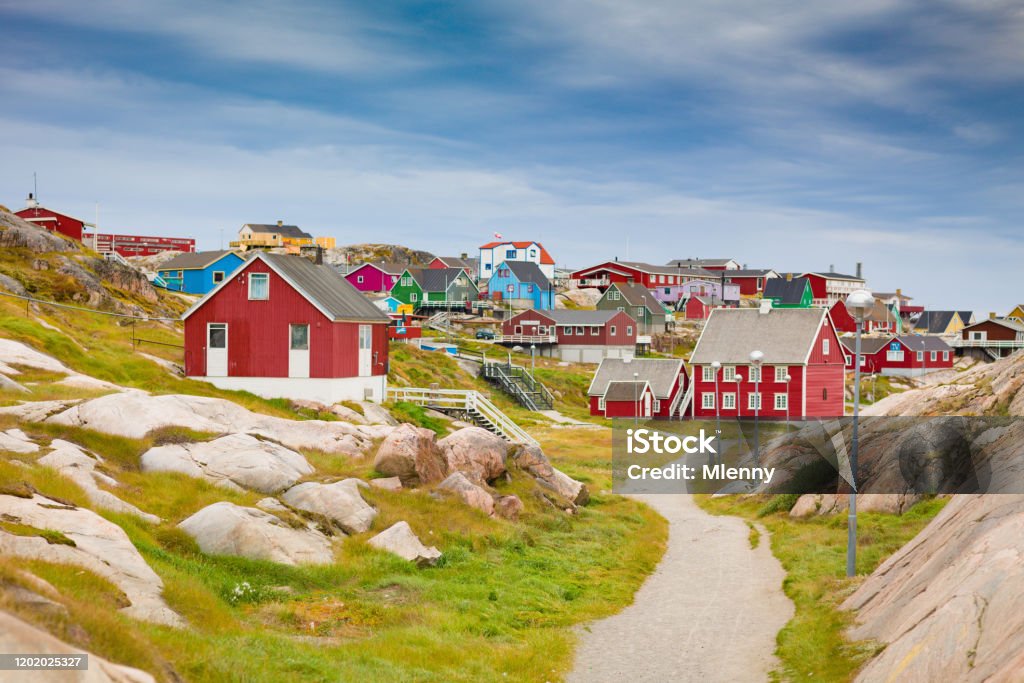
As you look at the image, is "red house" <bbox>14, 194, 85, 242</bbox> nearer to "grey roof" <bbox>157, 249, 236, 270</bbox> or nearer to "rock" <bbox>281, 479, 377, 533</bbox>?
"grey roof" <bbox>157, 249, 236, 270</bbox>

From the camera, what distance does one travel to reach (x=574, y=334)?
108m

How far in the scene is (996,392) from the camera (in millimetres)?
25859

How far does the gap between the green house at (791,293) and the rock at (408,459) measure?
127 m

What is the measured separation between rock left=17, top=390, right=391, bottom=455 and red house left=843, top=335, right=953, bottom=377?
9443cm

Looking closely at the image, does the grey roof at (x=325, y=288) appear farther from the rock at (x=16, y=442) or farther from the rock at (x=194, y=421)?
the rock at (x=16, y=442)

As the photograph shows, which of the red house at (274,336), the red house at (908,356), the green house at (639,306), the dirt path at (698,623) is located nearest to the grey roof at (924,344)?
the red house at (908,356)

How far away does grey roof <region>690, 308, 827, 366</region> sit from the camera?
67625 millimetres

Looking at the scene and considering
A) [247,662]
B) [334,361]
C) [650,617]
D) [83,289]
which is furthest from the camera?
[83,289]

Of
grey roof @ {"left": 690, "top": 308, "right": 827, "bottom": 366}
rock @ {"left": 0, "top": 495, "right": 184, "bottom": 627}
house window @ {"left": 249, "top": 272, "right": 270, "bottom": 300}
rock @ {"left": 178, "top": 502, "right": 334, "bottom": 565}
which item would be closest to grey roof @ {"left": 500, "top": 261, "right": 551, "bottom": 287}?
grey roof @ {"left": 690, "top": 308, "right": 827, "bottom": 366}

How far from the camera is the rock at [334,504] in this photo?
22.4m

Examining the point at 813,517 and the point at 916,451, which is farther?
the point at 813,517

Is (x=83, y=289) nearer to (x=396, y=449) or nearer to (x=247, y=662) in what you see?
(x=396, y=449)

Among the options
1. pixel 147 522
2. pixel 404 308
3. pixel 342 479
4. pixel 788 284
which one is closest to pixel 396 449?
pixel 342 479

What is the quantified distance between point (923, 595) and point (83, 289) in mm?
54964
